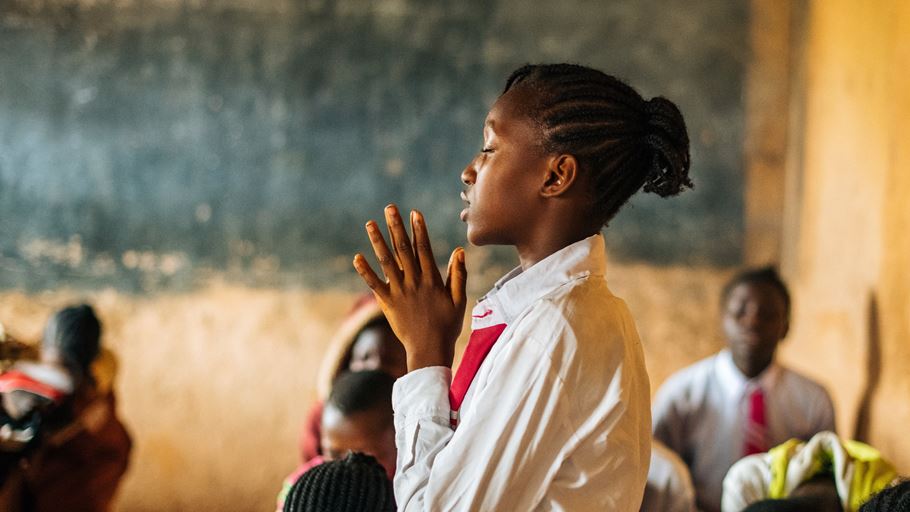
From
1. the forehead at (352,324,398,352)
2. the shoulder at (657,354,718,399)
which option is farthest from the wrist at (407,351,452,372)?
the shoulder at (657,354,718,399)

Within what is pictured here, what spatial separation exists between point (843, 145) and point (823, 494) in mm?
2039

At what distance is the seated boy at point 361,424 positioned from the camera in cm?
240

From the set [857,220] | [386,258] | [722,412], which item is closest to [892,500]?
Result: [386,258]

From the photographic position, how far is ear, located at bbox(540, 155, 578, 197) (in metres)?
1.41

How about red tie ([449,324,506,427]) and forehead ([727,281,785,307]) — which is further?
forehead ([727,281,785,307])

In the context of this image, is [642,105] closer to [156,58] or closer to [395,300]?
[395,300]

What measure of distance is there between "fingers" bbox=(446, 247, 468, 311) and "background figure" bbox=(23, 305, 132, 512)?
7.20 feet

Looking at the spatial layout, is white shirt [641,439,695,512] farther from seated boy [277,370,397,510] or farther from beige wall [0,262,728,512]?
beige wall [0,262,728,512]

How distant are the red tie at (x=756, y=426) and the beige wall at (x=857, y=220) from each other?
13.9 inches

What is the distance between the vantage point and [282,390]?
5.09 m

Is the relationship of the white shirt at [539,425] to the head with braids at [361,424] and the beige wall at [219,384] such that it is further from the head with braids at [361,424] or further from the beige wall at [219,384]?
the beige wall at [219,384]

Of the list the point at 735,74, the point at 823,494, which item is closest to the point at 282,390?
the point at 735,74

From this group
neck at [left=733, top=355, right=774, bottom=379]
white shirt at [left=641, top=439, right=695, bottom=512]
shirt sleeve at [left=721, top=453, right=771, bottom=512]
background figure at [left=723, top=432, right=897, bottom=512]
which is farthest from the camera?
neck at [left=733, top=355, right=774, bottom=379]

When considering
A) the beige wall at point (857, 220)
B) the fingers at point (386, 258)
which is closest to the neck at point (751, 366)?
the beige wall at point (857, 220)
